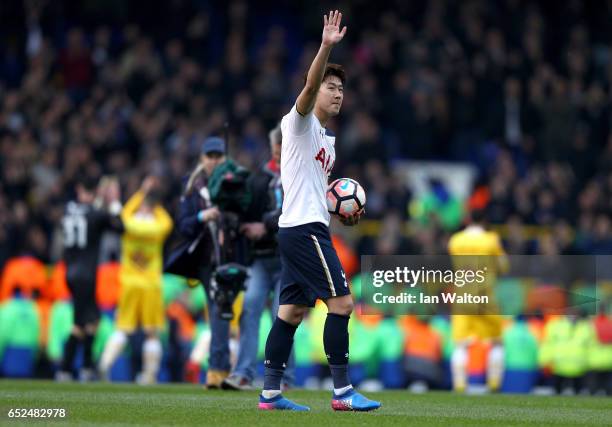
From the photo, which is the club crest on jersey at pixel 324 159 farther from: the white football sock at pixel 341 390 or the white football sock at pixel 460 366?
the white football sock at pixel 460 366

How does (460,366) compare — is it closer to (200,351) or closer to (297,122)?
(200,351)

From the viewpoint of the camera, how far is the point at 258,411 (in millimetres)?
9883

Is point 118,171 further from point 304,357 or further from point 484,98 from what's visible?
point 484,98

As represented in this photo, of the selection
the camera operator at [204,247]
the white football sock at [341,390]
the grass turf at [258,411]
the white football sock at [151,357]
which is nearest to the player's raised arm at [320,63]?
the white football sock at [341,390]

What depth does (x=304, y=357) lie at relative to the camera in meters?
19.1

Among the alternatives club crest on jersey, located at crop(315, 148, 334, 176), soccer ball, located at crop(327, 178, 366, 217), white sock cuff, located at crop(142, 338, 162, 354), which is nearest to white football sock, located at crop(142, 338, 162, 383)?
white sock cuff, located at crop(142, 338, 162, 354)

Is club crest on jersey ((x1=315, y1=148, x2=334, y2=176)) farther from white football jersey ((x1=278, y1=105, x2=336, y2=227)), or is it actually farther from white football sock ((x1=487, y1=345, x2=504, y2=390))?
white football sock ((x1=487, y1=345, x2=504, y2=390))

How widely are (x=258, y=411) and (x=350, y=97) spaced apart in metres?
15.2

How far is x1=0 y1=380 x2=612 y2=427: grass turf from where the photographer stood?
9172 millimetres

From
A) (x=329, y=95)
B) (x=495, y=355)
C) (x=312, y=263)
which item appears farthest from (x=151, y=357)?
(x=329, y=95)

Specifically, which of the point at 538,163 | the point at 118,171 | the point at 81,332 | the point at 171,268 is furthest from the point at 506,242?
the point at 171,268

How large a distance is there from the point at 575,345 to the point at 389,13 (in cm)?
1067

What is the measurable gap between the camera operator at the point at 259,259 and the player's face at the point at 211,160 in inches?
26.4

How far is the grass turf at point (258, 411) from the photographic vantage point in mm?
9172
